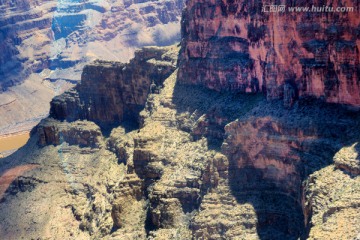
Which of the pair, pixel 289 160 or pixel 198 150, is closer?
pixel 289 160

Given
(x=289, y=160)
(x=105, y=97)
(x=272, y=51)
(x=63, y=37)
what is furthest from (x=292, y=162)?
(x=63, y=37)

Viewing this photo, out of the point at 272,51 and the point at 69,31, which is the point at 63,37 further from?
the point at 272,51

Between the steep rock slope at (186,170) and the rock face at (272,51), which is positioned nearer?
the steep rock slope at (186,170)

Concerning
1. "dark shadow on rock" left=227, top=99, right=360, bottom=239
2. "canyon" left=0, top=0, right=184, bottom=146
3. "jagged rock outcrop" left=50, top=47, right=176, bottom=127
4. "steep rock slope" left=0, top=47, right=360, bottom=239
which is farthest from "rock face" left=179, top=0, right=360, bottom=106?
"canyon" left=0, top=0, right=184, bottom=146

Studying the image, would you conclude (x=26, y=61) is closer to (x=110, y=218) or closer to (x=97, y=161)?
(x=97, y=161)

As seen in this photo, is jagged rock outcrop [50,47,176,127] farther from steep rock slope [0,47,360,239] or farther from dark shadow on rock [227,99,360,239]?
dark shadow on rock [227,99,360,239]

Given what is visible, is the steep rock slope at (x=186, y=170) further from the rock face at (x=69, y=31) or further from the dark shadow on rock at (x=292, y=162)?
the rock face at (x=69, y=31)

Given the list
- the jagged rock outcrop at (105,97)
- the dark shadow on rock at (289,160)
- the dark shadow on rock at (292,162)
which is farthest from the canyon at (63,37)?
the dark shadow on rock at (289,160)

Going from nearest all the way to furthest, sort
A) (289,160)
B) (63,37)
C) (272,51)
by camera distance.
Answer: (289,160) → (272,51) → (63,37)
